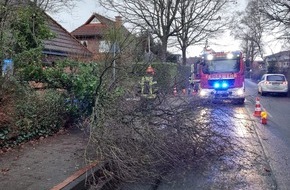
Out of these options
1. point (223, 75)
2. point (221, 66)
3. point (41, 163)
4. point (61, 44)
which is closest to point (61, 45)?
point (61, 44)

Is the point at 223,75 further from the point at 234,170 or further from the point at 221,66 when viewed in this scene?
the point at 234,170

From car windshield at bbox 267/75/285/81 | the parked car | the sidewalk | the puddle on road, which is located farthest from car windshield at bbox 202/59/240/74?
the sidewalk

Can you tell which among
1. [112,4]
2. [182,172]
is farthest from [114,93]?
[112,4]

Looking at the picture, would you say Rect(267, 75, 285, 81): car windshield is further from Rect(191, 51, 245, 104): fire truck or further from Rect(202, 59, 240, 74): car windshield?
Rect(202, 59, 240, 74): car windshield

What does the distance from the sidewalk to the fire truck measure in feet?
35.9

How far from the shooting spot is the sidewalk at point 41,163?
498cm

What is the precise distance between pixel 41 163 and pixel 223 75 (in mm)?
13191

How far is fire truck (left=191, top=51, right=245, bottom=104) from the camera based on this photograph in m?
17.6

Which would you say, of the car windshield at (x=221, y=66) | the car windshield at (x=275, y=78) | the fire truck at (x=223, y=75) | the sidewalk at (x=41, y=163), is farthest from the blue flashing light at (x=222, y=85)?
the sidewalk at (x=41, y=163)

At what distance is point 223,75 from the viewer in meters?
17.7

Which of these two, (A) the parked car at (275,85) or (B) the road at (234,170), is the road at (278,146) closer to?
(B) the road at (234,170)

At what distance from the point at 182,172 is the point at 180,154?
479 mm

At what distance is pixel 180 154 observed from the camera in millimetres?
6445

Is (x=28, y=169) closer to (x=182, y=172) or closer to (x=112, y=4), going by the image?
(x=182, y=172)
